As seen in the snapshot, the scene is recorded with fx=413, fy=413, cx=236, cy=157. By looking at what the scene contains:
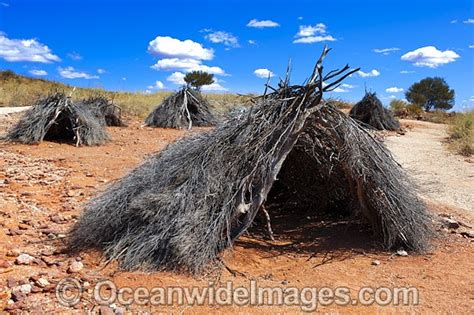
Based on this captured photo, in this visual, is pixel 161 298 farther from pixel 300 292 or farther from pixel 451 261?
pixel 451 261

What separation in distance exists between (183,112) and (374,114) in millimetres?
7631

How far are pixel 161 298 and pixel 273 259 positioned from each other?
1226 millimetres

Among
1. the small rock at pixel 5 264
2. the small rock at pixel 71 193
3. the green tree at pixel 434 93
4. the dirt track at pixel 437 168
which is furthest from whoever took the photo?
the green tree at pixel 434 93

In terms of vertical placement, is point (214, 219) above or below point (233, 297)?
above

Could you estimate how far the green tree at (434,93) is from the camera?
35.3m

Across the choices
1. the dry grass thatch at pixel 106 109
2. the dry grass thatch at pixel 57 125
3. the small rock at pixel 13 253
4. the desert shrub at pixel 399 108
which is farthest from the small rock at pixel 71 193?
the desert shrub at pixel 399 108

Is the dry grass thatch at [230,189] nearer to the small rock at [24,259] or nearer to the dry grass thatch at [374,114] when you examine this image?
the small rock at [24,259]

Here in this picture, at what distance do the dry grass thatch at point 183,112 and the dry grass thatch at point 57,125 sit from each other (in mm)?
3867

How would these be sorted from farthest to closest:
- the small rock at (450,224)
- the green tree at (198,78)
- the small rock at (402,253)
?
the green tree at (198,78) → the small rock at (450,224) → the small rock at (402,253)

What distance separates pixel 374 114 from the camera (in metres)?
16.5

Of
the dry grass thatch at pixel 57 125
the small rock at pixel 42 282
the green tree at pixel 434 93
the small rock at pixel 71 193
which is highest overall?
the green tree at pixel 434 93

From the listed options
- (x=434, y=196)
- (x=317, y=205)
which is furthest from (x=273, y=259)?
(x=434, y=196)

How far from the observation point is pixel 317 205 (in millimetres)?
5230

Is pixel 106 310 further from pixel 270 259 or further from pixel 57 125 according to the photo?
pixel 57 125
